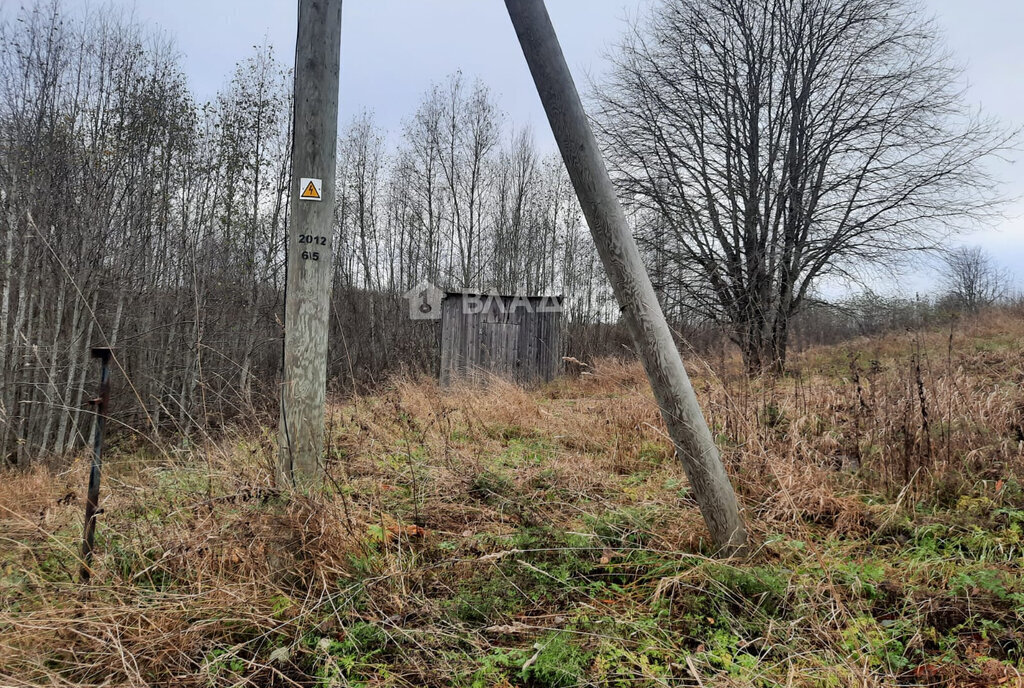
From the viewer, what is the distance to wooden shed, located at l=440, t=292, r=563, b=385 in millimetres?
14047

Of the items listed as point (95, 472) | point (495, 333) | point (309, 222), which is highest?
point (309, 222)

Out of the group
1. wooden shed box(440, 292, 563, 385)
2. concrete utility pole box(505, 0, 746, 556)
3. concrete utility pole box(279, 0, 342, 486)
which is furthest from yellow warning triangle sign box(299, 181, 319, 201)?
wooden shed box(440, 292, 563, 385)

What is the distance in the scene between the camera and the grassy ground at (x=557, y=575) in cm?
190

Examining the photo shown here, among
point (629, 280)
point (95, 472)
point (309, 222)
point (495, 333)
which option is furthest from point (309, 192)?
point (495, 333)

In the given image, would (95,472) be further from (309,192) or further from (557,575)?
(557,575)

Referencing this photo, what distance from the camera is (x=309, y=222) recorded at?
3096 millimetres

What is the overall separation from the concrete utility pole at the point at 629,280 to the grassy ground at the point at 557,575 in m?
→ 0.33

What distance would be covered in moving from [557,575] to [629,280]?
4.57ft

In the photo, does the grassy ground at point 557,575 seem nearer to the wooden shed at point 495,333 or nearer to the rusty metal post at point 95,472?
the rusty metal post at point 95,472

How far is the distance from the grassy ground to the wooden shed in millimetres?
9990

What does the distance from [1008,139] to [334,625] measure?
48.6 ft

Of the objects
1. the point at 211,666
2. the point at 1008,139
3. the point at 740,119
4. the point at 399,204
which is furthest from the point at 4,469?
the point at 1008,139

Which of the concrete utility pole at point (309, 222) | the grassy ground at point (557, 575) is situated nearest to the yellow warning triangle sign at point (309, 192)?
the concrete utility pole at point (309, 222)

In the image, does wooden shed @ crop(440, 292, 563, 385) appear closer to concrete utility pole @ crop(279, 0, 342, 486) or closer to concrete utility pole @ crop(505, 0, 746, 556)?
concrete utility pole @ crop(279, 0, 342, 486)
